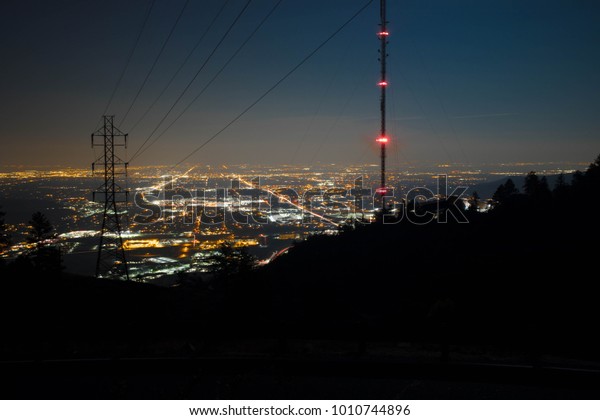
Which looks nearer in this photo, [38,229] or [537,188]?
[38,229]

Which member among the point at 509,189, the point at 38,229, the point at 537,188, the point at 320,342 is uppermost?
the point at 509,189

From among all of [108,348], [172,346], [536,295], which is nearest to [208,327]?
[172,346]

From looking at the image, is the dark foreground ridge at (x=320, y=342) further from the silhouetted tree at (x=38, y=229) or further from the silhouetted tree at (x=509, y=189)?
the silhouetted tree at (x=509, y=189)

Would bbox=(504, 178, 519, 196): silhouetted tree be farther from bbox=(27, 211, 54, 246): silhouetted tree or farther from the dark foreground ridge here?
bbox=(27, 211, 54, 246): silhouetted tree

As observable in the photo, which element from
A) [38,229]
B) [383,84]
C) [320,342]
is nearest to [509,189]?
[383,84]

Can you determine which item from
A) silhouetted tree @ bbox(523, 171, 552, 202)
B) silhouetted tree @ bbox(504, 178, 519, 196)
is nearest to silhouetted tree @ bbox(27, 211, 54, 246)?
silhouetted tree @ bbox(523, 171, 552, 202)

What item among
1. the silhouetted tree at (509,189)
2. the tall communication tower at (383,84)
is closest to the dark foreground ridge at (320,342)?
the tall communication tower at (383,84)

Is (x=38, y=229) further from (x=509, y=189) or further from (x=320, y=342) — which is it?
(x=509, y=189)

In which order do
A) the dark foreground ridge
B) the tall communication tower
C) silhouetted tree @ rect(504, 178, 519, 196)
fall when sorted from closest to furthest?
the dark foreground ridge
the tall communication tower
silhouetted tree @ rect(504, 178, 519, 196)

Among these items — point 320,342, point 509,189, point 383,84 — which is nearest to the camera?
point 320,342
